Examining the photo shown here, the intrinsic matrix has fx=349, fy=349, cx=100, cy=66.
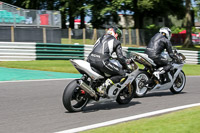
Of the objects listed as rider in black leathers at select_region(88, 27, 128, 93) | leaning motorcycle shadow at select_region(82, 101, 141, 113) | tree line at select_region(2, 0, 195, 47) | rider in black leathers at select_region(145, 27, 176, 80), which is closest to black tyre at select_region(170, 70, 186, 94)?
rider in black leathers at select_region(145, 27, 176, 80)

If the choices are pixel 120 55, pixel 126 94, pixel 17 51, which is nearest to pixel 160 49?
pixel 126 94

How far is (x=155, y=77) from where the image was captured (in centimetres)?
887

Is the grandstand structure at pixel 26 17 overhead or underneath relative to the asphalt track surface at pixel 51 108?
overhead

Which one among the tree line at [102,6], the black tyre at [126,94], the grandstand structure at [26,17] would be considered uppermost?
the tree line at [102,6]

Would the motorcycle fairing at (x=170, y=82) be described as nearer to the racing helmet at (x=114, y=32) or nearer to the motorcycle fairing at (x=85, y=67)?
the racing helmet at (x=114, y=32)

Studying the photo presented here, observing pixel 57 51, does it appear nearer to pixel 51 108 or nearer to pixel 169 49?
pixel 169 49

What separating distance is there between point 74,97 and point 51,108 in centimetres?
84

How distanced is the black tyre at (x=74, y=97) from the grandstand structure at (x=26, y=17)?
15.8 meters

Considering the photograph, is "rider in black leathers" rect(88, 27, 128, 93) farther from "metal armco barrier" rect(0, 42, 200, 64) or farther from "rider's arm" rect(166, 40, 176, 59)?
"metal armco barrier" rect(0, 42, 200, 64)

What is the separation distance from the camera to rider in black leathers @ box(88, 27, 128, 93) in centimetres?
668

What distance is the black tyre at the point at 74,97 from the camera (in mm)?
6258

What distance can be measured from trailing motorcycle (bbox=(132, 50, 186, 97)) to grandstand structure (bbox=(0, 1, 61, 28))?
14.4 metres

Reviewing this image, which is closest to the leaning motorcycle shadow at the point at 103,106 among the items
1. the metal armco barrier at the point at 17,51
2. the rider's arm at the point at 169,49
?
the rider's arm at the point at 169,49

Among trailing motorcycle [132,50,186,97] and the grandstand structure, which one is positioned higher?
the grandstand structure
